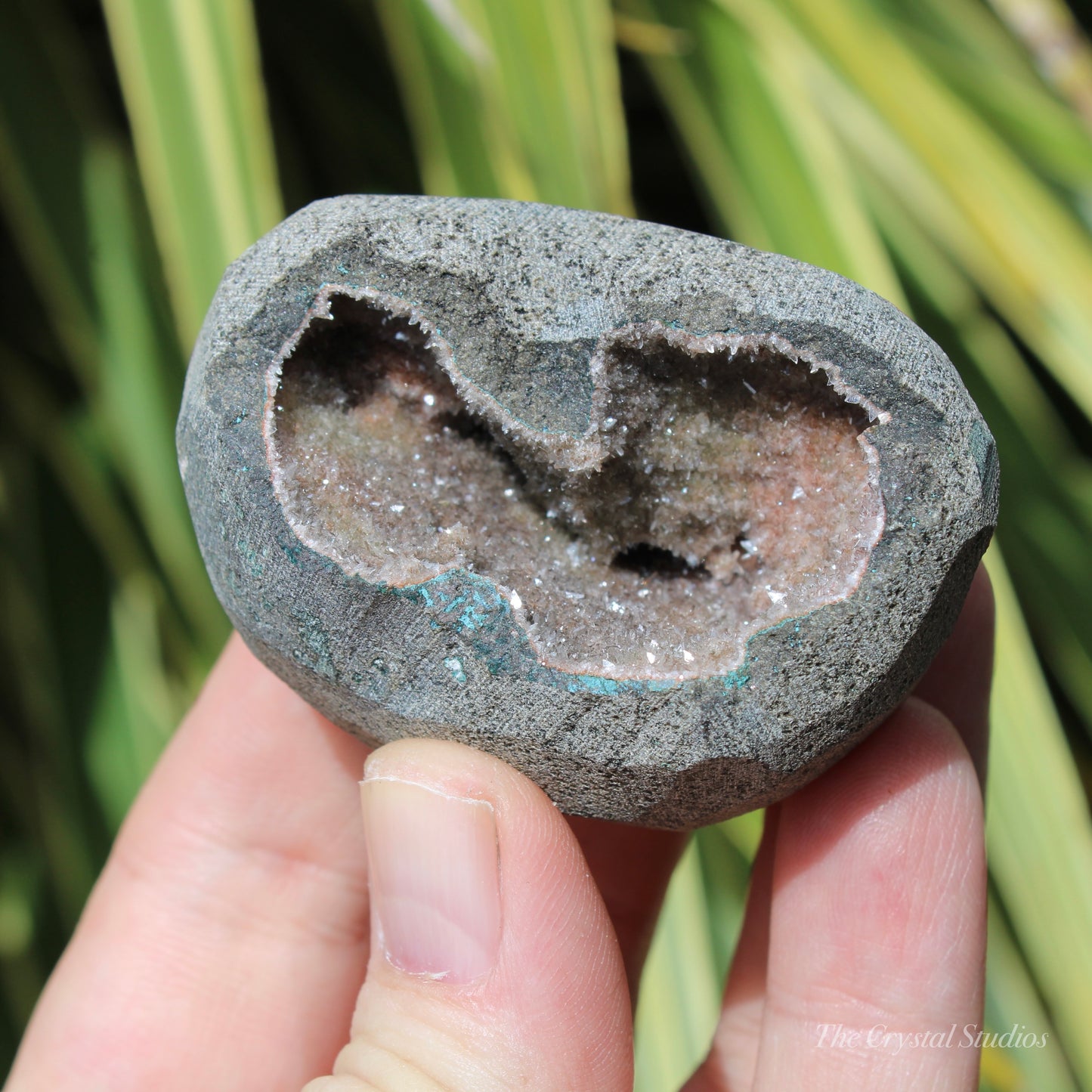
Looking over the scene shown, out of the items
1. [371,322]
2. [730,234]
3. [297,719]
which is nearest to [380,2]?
[730,234]

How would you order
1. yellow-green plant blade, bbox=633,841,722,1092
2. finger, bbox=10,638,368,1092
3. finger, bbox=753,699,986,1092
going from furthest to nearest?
yellow-green plant blade, bbox=633,841,722,1092 → finger, bbox=10,638,368,1092 → finger, bbox=753,699,986,1092

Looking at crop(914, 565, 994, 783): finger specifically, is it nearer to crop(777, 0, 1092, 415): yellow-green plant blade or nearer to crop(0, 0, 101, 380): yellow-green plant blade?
crop(777, 0, 1092, 415): yellow-green plant blade

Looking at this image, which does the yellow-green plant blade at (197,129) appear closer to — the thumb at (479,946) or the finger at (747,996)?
the thumb at (479,946)

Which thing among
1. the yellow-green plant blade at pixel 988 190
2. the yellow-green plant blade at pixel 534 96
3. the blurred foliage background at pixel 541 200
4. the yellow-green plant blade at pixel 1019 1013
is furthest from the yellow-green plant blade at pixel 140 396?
the yellow-green plant blade at pixel 1019 1013

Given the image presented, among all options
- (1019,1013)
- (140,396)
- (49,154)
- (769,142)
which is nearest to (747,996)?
(1019,1013)

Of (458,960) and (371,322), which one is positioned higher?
(371,322)

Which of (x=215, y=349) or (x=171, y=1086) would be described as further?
(x=171, y=1086)

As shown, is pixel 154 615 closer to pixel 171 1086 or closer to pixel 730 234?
pixel 171 1086

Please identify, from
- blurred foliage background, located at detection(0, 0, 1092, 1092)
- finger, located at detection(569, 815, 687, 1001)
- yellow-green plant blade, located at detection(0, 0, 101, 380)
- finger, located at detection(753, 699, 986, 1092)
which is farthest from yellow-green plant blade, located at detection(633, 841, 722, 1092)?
yellow-green plant blade, located at detection(0, 0, 101, 380)

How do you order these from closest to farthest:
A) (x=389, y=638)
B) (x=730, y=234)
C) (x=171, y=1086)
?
(x=389, y=638)
(x=171, y=1086)
(x=730, y=234)
